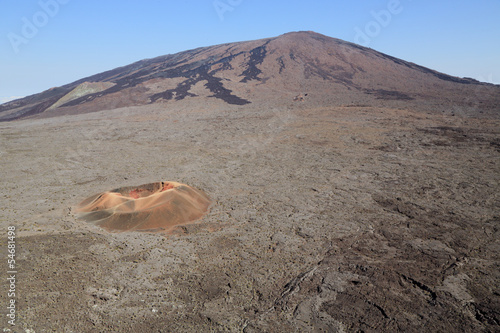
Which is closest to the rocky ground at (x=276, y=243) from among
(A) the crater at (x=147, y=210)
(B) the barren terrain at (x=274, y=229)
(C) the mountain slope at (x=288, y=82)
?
(B) the barren terrain at (x=274, y=229)

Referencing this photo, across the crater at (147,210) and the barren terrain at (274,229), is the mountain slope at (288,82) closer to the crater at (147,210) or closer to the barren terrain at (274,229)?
the barren terrain at (274,229)

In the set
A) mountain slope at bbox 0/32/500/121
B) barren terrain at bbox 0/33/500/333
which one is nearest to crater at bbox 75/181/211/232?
barren terrain at bbox 0/33/500/333

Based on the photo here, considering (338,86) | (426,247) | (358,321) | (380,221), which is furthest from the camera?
(338,86)

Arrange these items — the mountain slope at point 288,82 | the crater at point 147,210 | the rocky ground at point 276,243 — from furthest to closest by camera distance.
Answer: the mountain slope at point 288,82 → the crater at point 147,210 → the rocky ground at point 276,243

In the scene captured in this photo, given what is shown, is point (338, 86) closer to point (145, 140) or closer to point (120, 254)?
point (145, 140)

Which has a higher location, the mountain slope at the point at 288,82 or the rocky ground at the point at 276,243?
the mountain slope at the point at 288,82

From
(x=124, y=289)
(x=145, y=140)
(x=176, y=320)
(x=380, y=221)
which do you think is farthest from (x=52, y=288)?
(x=145, y=140)

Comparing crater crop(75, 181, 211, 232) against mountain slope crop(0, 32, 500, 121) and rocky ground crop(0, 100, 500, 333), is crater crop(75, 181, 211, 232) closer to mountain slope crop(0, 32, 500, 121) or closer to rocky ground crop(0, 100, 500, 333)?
rocky ground crop(0, 100, 500, 333)
